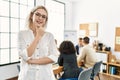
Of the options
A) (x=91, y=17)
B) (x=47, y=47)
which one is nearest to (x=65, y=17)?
(x=91, y=17)

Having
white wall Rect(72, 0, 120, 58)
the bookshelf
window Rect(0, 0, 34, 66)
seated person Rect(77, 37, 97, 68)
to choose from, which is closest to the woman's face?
seated person Rect(77, 37, 97, 68)

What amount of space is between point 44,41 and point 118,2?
176 inches

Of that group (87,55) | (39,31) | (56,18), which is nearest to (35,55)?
(39,31)

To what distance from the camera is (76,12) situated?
6312 mm

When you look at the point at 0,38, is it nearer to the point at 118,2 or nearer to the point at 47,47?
the point at 47,47

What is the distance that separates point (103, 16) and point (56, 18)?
75.3 inches

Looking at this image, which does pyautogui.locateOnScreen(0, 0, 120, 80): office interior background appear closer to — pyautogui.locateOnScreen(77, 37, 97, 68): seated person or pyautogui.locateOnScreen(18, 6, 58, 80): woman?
pyautogui.locateOnScreen(77, 37, 97, 68): seated person

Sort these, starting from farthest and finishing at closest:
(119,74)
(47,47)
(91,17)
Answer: (91,17) < (119,74) < (47,47)

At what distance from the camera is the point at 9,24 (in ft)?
14.5

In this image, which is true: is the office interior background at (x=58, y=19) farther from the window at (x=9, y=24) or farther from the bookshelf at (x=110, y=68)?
the bookshelf at (x=110, y=68)

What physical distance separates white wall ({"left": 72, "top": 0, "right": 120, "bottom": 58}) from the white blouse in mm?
4285

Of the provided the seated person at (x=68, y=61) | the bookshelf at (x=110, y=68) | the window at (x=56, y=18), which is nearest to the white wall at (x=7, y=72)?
the seated person at (x=68, y=61)

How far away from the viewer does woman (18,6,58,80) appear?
4.09ft

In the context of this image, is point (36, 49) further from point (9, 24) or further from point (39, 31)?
point (9, 24)
